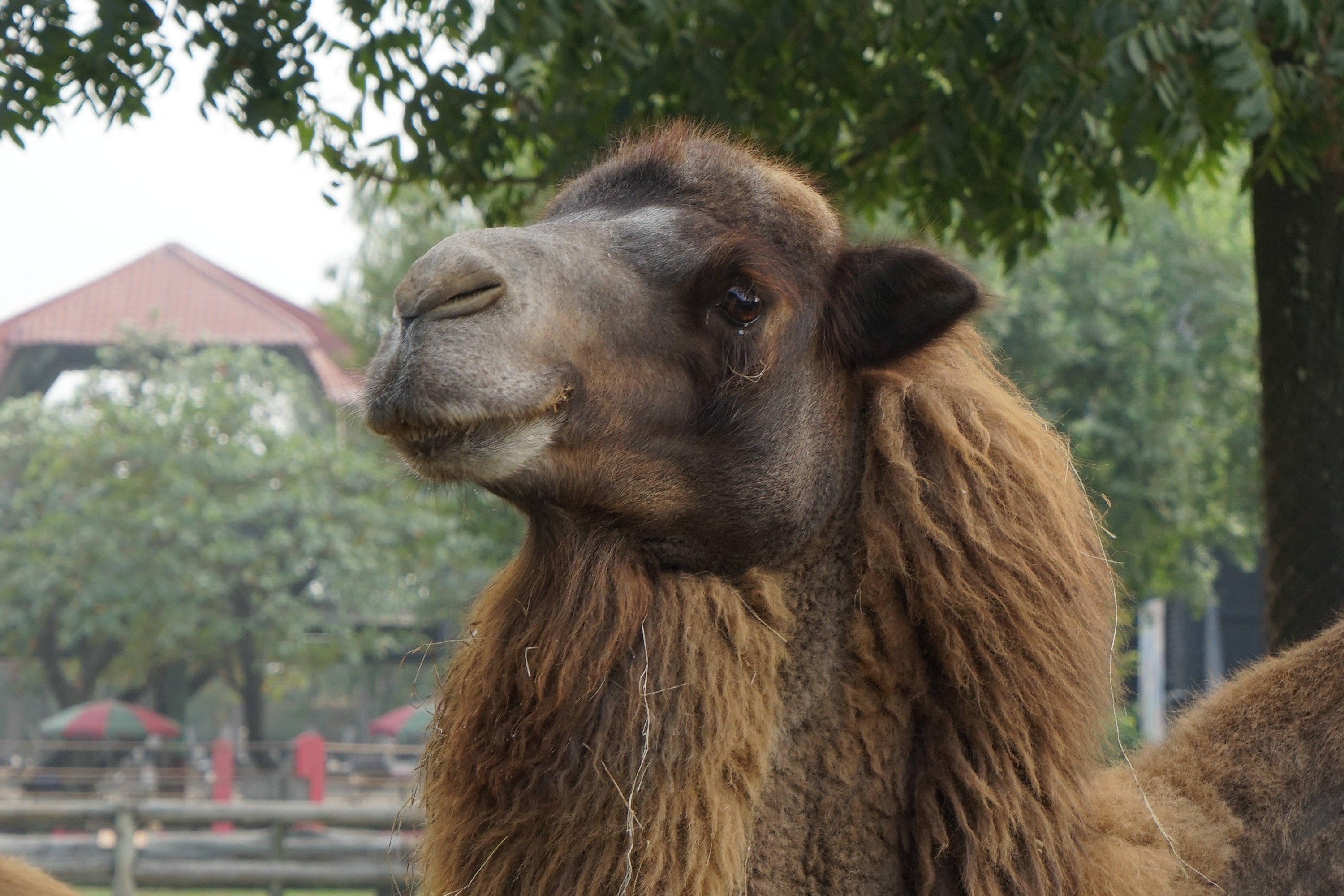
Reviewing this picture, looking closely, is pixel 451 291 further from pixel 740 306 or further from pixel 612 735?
pixel 612 735

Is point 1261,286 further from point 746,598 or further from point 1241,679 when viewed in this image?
point 746,598

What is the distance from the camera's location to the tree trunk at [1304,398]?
4.68 meters

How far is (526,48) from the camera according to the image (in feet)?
14.1

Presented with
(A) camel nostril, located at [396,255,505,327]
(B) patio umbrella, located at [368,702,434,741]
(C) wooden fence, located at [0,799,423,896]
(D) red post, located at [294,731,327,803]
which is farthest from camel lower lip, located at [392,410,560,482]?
(B) patio umbrella, located at [368,702,434,741]

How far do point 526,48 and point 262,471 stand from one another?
2057 centimetres

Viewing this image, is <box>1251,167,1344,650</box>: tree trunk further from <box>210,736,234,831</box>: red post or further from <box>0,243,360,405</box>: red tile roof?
<box>0,243,360,405</box>: red tile roof

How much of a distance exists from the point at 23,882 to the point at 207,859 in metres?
7.05

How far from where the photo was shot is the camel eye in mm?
2355

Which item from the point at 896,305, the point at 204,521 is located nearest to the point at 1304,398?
the point at 896,305

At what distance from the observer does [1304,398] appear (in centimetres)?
475

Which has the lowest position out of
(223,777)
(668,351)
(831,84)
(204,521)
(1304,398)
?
(223,777)

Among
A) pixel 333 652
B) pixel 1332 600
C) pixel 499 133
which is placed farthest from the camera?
pixel 333 652

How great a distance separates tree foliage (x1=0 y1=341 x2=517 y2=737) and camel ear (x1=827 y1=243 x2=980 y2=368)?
19343mm

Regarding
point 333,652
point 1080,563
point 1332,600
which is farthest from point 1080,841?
point 333,652
